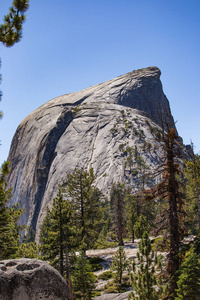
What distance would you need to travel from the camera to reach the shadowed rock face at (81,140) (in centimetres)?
7931

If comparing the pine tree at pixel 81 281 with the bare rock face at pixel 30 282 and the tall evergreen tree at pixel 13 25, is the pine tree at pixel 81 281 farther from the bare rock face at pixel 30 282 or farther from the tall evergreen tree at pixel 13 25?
the tall evergreen tree at pixel 13 25

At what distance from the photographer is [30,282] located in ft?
35.5

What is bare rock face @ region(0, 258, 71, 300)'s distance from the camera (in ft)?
34.4

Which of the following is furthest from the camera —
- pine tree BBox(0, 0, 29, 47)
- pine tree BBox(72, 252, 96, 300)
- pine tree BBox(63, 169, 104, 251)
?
pine tree BBox(63, 169, 104, 251)

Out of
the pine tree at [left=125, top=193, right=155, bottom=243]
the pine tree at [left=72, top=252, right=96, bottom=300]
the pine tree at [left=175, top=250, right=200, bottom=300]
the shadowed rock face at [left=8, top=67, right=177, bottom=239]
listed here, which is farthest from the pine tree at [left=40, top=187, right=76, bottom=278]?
the shadowed rock face at [left=8, top=67, right=177, bottom=239]

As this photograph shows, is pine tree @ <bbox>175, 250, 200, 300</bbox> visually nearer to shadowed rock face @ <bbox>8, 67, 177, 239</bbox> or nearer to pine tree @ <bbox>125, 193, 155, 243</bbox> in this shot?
pine tree @ <bbox>125, 193, 155, 243</bbox>

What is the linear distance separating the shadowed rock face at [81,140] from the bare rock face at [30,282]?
5955 cm

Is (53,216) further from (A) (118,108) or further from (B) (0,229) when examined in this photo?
(A) (118,108)

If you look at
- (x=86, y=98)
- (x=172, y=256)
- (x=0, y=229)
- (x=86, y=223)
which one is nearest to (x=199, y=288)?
(x=172, y=256)

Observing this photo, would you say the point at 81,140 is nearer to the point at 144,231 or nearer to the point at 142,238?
the point at 142,238

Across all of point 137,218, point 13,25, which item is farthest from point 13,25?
point 137,218

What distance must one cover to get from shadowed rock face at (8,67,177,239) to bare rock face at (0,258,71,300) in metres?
59.5

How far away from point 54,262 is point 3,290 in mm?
8763

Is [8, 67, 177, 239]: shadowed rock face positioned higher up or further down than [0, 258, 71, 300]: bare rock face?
higher up
